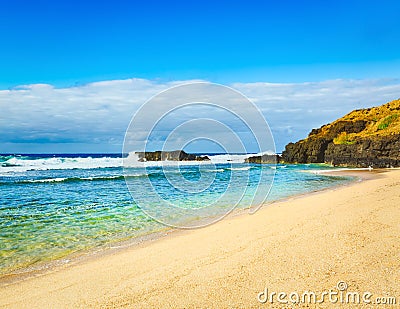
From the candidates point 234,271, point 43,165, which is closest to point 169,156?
point 43,165

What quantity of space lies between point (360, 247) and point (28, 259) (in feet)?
21.4

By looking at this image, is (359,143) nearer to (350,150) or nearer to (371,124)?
(350,150)

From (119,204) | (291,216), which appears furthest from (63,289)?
(119,204)

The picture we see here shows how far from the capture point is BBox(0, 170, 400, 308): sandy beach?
4.38 m

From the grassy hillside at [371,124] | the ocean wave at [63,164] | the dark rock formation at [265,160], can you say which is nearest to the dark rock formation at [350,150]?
the grassy hillside at [371,124]

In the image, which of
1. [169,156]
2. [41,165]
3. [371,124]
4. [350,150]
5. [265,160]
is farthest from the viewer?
[169,156]

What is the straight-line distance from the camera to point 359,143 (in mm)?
45656

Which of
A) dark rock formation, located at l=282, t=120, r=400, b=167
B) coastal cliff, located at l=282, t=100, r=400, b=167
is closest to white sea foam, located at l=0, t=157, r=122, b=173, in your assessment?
dark rock formation, located at l=282, t=120, r=400, b=167

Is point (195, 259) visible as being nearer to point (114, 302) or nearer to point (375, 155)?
point (114, 302)

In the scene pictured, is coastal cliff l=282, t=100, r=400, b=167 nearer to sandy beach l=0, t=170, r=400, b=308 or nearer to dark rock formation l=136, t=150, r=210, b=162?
dark rock formation l=136, t=150, r=210, b=162

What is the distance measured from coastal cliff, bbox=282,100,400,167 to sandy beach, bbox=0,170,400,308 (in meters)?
37.1

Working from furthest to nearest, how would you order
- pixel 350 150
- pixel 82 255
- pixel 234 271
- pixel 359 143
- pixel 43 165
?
pixel 43 165 < pixel 350 150 < pixel 359 143 < pixel 82 255 < pixel 234 271

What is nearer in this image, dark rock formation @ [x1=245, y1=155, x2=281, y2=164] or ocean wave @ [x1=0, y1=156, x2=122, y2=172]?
ocean wave @ [x1=0, y1=156, x2=122, y2=172]

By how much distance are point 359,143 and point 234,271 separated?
149ft
